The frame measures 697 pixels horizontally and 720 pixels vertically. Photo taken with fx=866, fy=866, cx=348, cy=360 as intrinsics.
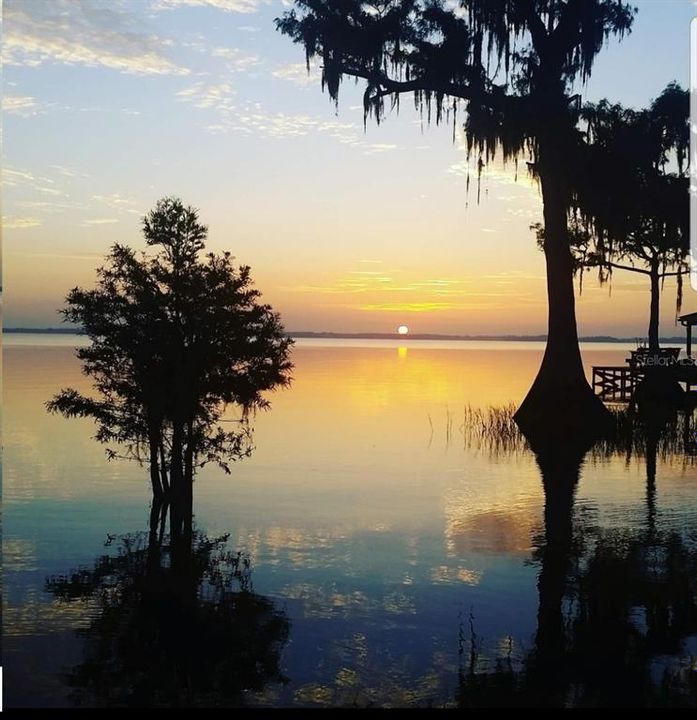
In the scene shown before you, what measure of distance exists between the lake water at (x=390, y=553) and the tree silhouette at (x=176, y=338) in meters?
2.57

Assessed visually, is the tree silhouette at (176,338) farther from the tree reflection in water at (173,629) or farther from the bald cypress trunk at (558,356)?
the bald cypress trunk at (558,356)

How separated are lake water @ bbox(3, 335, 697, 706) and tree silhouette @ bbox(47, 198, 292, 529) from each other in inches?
101

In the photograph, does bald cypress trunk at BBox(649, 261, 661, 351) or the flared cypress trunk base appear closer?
the flared cypress trunk base

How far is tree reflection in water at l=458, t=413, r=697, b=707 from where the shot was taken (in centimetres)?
886

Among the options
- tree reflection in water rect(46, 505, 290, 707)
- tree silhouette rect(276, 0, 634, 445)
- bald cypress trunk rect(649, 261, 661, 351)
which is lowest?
tree reflection in water rect(46, 505, 290, 707)

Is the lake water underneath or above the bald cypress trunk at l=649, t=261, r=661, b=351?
underneath

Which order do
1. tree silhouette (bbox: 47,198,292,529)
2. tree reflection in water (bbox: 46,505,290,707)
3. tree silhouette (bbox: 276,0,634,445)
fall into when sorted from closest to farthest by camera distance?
tree reflection in water (bbox: 46,505,290,707)
tree silhouette (bbox: 47,198,292,529)
tree silhouette (bbox: 276,0,634,445)

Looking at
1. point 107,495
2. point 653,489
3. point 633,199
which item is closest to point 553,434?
point 633,199

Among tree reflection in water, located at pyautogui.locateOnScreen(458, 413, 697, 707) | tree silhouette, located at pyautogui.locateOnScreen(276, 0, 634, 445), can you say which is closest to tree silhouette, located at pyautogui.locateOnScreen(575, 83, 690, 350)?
tree silhouette, located at pyautogui.locateOnScreen(276, 0, 634, 445)

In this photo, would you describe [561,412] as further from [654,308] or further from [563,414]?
[654,308]

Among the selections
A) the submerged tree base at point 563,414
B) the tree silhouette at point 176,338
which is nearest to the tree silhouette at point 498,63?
the submerged tree base at point 563,414

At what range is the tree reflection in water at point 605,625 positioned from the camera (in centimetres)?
886

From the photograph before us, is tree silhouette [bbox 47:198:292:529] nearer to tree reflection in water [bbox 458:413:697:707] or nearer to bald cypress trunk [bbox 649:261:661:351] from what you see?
tree reflection in water [bbox 458:413:697:707]

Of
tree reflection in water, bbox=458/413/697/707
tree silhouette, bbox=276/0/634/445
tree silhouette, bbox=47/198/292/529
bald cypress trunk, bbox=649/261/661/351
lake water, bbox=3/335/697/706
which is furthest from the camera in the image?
bald cypress trunk, bbox=649/261/661/351
